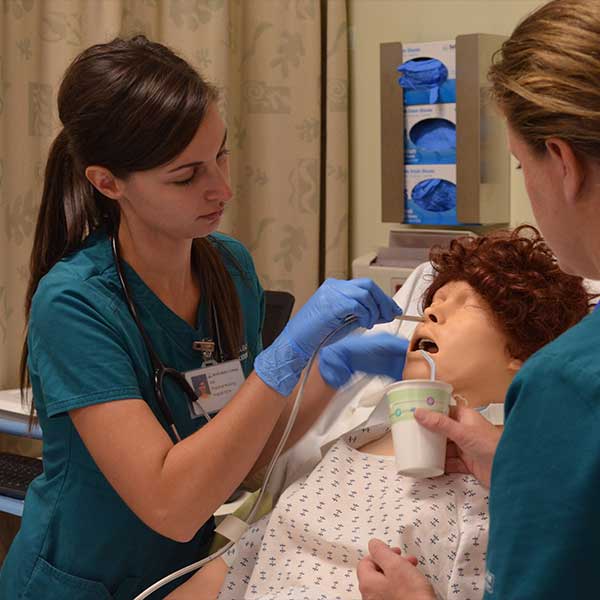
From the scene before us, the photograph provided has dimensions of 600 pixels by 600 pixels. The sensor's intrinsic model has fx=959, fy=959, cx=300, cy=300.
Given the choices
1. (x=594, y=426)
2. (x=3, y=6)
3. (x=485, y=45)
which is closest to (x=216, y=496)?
(x=594, y=426)

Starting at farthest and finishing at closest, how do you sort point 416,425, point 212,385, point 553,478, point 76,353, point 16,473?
point 16,473 → point 212,385 → point 76,353 → point 416,425 → point 553,478

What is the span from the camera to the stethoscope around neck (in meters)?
1.63

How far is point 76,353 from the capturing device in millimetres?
1528

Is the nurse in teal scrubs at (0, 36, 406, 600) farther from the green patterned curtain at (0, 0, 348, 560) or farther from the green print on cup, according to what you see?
the green patterned curtain at (0, 0, 348, 560)

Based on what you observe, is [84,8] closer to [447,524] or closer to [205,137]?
[205,137]

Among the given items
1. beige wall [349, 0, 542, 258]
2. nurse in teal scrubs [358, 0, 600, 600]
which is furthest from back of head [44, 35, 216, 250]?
beige wall [349, 0, 542, 258]

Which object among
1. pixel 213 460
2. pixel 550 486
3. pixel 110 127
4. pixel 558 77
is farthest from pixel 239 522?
pixel 558 77

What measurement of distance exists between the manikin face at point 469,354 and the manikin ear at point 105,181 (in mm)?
592

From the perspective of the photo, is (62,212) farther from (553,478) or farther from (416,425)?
(553,478)

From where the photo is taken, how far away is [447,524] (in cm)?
154

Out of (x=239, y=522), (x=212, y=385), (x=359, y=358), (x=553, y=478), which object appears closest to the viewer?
(x=553, y=478)

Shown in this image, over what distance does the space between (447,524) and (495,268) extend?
467 mm

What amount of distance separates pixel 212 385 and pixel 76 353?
29cm

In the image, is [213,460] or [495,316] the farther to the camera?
[495,316]
